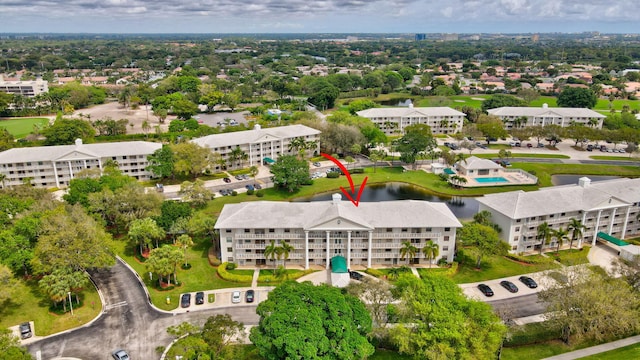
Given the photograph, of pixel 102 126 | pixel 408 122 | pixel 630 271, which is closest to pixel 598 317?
pixel 630 271

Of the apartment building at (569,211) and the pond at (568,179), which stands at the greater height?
the apartment building at (569,211)

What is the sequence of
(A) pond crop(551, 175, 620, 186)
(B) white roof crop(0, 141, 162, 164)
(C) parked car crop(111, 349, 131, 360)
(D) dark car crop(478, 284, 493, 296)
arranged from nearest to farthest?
(C) parked car crop(111, 349, 131, 360)
(D) dark car crop(478, 284, 493, 296)
(B) white roof crop(0, 141, 162, 164)
(A) pond crop(551, 175, 620, 186)

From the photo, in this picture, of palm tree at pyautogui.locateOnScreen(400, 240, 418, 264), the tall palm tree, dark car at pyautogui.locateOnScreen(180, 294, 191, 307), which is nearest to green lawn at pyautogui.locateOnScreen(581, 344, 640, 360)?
the tall palm tree

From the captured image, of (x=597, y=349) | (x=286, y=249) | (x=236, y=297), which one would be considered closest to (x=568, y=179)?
(x=597, y=349)

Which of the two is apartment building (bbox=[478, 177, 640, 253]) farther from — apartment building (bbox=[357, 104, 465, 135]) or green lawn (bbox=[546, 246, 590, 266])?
apartment building (bbox=[357, 104, 465, 135])

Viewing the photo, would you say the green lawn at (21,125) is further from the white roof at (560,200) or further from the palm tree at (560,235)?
the palm tree at (560,235)

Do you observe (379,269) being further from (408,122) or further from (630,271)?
(408,122)

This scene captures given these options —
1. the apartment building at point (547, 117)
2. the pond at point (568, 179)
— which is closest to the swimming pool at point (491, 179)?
the pond at point (568, 179)
